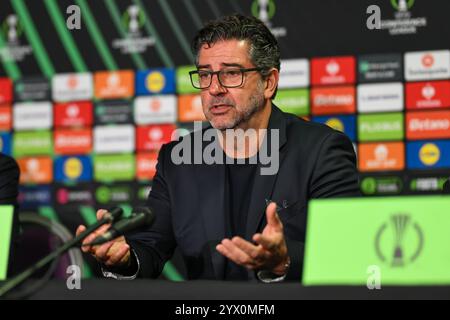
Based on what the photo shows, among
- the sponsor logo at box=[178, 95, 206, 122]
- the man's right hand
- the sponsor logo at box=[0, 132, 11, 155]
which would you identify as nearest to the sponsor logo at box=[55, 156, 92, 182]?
the sponsor logo at box=[0, 132, 11, 155]

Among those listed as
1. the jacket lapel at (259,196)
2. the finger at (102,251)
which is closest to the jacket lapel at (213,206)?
the jacket lapel at (259,196)

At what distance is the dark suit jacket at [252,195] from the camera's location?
2.14 meters

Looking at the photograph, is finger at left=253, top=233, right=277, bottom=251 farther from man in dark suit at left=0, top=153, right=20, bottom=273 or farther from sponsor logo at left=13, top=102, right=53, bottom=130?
sponsor logo at left=13, top=102, right=53, bottom=130

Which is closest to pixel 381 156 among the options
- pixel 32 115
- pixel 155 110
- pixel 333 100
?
pixel 333 100

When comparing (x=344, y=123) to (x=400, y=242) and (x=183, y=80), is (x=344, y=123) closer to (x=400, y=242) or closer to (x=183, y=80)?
(x=183, y=80)

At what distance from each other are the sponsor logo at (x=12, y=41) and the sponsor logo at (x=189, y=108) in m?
0.93

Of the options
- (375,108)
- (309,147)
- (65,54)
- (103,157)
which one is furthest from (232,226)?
(65,54)

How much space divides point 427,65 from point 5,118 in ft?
7.20

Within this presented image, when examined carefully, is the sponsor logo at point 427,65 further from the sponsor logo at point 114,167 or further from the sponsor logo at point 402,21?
the sponsor logo at point 114,167

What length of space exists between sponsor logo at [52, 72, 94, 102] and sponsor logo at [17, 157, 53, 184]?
1.11 ft

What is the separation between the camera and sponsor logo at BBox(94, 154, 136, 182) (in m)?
3.60

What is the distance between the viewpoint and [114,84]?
12.0 feet
